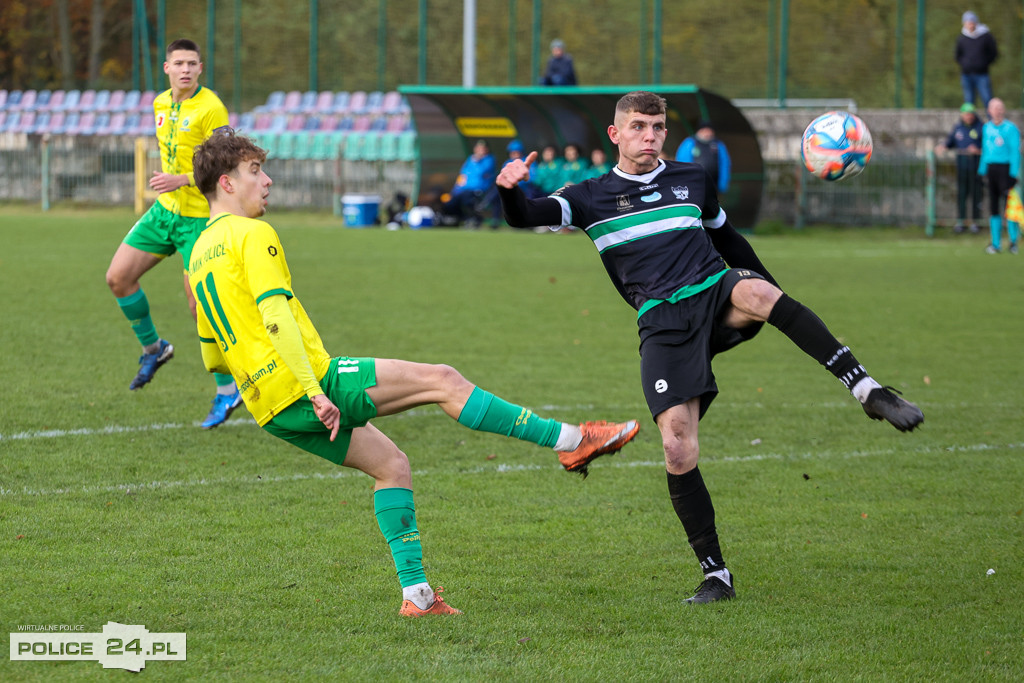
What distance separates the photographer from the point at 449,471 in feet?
21.1

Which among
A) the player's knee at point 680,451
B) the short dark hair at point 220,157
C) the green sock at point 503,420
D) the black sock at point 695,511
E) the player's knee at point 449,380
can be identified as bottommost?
the black sock at point 695,511

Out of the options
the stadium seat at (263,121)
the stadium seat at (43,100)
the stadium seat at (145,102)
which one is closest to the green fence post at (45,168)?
the stadium seat at (145,102)

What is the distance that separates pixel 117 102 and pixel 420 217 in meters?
13.4

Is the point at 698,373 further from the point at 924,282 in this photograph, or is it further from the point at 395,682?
the point at 924,282

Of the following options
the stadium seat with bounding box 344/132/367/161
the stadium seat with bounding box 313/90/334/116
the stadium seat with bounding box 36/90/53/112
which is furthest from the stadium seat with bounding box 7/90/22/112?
the stadium seat with bounding box 344/132/367/161

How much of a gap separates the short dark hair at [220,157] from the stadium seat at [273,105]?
2824 centimetres

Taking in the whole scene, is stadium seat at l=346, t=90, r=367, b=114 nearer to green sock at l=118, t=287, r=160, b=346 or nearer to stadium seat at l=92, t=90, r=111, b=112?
stadium seat at l=92, t=90, r=111, b=112

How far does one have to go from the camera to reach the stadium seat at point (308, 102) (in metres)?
31.2

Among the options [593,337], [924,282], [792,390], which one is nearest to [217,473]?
[792,390]

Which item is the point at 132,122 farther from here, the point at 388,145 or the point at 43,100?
the point at 388,145

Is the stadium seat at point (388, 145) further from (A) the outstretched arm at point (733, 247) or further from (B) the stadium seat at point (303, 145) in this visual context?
(A) the outstretched arm at point (733, 247)

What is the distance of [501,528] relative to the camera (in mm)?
5402

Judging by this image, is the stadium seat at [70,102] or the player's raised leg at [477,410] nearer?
the player's raised leg at [477,410]

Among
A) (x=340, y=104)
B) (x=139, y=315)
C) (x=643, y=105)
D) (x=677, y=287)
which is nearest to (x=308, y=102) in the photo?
(x=340, y=104)
